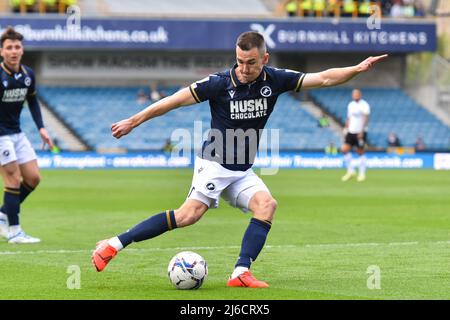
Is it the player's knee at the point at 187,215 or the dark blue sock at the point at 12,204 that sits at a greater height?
the player's knee at the point at 187,215

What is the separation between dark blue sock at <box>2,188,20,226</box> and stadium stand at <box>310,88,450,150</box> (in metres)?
30.8

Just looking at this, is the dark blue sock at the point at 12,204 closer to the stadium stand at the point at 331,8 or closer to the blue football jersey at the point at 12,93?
the blue football jersey at the point at 12,93

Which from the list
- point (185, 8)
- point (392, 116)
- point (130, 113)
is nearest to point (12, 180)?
point (130, 113)

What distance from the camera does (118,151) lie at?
39250mm

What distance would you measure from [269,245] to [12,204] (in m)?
3.39

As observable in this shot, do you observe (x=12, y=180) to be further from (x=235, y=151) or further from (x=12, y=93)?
(x=235, y=151)

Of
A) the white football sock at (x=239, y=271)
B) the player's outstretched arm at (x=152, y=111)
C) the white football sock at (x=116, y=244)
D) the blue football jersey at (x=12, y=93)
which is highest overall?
the player's outstretched arm at (x=152, y=111)

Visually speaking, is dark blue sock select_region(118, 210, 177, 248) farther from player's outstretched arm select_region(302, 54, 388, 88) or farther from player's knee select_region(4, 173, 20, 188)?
player's knee select_region(4, 173, 20, 188)

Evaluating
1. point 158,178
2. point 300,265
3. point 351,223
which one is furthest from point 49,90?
point 300,265

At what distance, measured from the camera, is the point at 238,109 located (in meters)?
9.27

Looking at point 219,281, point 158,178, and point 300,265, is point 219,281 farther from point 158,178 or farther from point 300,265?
point 158,178

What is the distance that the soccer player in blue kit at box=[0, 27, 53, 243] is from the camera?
12.8 meters

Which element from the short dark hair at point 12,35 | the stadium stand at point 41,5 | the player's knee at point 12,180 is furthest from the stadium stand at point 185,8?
the short dark hair at point 12,35

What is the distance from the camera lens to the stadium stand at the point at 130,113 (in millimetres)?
40812
